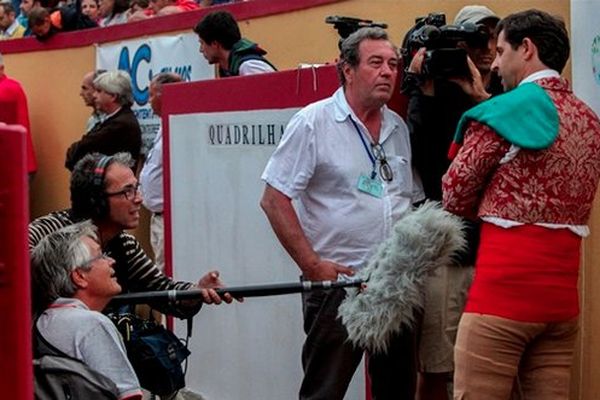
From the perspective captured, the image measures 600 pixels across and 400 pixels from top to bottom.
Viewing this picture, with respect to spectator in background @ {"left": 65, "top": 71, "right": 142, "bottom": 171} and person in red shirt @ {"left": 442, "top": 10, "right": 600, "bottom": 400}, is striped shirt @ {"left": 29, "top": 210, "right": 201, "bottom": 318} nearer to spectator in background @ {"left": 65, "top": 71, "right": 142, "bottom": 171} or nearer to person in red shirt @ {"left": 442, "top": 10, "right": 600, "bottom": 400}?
person in red shirt @ {"left": 442, "top": 10, "right": 600, "bottom": 400}

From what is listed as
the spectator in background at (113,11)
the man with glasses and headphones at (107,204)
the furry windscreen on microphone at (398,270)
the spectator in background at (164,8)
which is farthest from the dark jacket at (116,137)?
the furry windscreen on microphone at (398,270)

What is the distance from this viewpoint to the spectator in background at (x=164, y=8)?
37.0ft

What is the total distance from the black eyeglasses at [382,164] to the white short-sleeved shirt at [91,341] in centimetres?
182

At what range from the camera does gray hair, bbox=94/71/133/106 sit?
10.3 meters

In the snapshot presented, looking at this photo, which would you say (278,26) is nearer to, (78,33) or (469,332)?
(78,33)

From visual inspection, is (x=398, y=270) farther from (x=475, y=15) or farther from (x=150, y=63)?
(x=150, y=63)

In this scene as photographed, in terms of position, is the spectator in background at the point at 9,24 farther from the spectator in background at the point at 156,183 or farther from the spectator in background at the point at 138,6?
the spectator in background at the point at 156,183

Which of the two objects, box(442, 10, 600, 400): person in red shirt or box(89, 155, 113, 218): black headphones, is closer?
box(442, 10, 600, 400): person in red shirt

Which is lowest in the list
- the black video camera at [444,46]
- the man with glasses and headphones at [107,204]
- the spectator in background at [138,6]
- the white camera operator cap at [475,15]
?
the man with glasses and headphones at [107,204]

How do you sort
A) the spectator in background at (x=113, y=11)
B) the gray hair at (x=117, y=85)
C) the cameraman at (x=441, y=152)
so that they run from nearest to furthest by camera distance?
the cameraman at (x=441, y=152) → the gray hair at (x=117, y=85) → the spectator in background at (x=113, y=11)

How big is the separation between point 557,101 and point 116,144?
19.3 feet

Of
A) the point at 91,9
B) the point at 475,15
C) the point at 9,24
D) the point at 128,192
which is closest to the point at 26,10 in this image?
the point at 9,24

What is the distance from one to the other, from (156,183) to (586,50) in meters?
3.91

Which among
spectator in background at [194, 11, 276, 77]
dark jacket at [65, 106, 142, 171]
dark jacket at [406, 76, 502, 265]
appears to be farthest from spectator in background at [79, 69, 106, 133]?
dark jacket at [406, 76, 502, 265]
